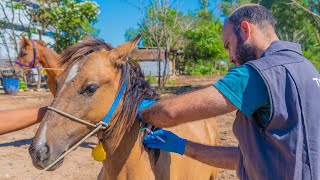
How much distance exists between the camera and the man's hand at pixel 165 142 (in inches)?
84.0

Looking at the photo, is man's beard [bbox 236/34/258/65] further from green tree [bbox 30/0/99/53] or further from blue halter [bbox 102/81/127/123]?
green tree [bbox 30/0/99/53]

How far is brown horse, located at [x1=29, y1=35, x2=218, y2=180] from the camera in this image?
180cm

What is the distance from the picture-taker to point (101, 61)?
77.6 inches

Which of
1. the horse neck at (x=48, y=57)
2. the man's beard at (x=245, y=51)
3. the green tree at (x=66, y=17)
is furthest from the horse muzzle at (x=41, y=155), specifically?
the green tree at (x=66, y=17)

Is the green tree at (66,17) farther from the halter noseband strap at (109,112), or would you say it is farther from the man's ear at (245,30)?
the man's ear at (245,30)

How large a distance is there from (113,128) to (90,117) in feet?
0.66

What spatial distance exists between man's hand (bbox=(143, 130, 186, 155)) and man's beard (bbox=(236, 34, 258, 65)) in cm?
77

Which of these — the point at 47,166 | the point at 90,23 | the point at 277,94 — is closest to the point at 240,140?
the point at 277,94

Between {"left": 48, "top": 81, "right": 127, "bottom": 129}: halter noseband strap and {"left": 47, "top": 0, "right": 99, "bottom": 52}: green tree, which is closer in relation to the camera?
{"left": 48, "top": 81, "right": 127, "bottom": 129}: halter noseband strap

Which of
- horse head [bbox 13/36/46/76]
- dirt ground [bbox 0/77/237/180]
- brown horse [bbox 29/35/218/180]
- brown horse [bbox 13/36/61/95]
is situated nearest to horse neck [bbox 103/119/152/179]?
brown horse [bbox 29/35/218/180]

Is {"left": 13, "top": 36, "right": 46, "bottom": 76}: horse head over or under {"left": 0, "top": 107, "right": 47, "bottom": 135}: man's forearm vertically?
over

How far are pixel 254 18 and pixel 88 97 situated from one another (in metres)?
1.01

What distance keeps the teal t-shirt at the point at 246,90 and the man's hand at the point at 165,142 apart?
79 cm

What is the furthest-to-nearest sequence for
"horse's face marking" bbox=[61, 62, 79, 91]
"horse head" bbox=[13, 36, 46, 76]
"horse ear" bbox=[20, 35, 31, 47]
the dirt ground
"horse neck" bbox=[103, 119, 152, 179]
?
1. "horse ear" bbox=[20, 35, 31, 47]
2. "horse head" bbox=[13, 36, 46, 76]
3. the dirt ground
4. "horse neck" bbox=[103, 119, 152, 179]
5. "horse's face marking" bbox=[61, 62, 79, 91]
